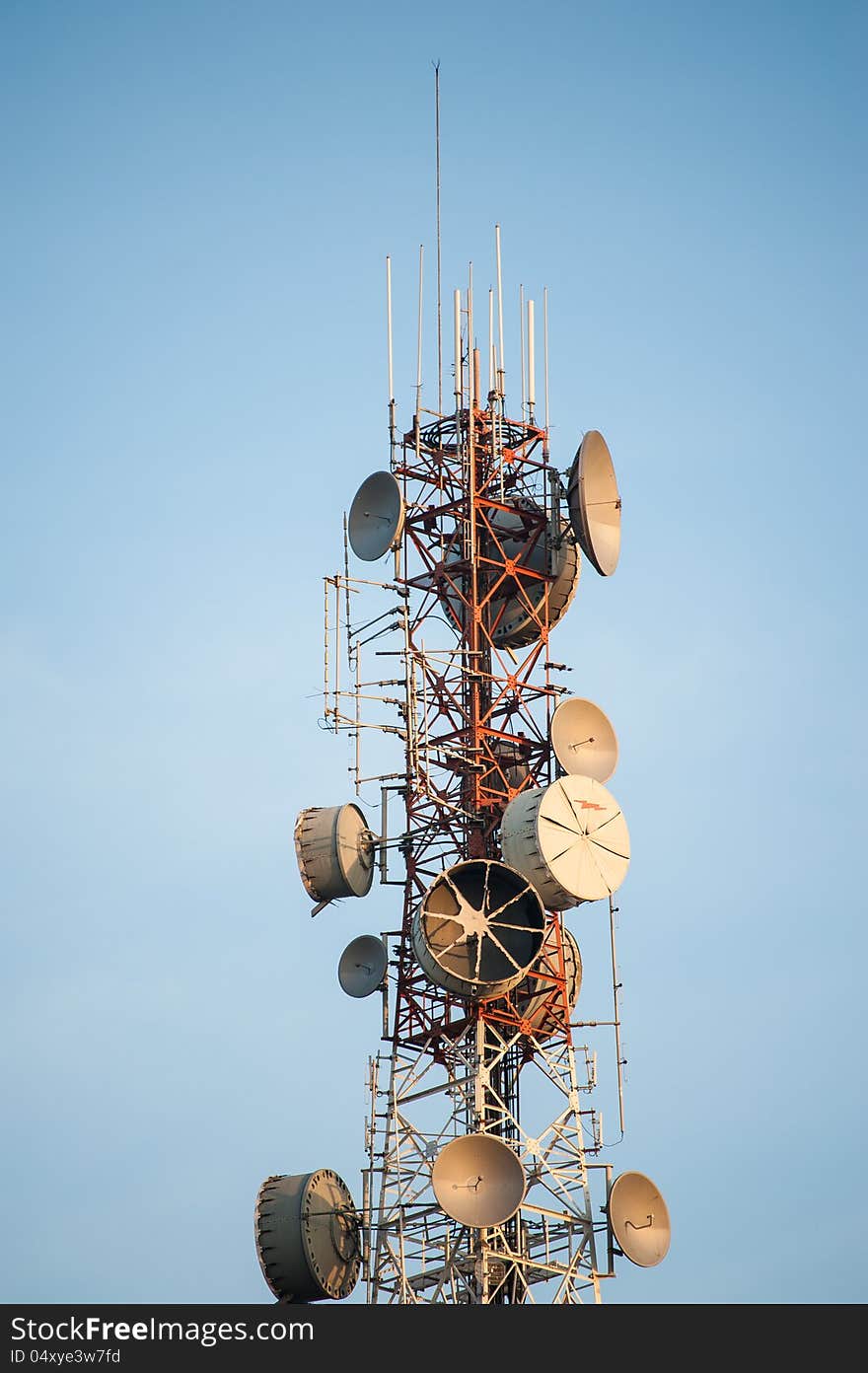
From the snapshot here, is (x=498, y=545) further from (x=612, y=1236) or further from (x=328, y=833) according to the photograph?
(x=612, y=1236)

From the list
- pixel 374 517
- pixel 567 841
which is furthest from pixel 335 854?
pixel 374 517

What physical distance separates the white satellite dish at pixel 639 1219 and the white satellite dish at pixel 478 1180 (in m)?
3.17

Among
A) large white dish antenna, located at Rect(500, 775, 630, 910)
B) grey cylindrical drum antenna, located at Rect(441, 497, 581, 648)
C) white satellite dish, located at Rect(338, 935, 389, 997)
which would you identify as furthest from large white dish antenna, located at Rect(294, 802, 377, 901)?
grey cylindrical drum antenna, located at Rect(441, 497, 581, 648)

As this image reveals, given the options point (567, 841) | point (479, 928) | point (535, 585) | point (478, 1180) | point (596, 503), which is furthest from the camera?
point (535, 585)

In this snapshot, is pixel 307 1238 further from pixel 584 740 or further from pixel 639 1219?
pixel 584 740

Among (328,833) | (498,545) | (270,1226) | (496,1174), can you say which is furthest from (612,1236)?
(498,545)

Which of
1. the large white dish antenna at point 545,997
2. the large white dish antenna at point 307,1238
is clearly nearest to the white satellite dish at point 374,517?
the large white dish antenna at point 545,997

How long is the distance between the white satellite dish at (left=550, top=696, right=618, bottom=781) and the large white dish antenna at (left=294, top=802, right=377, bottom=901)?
509 centimetres

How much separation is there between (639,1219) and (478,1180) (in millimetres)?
4526

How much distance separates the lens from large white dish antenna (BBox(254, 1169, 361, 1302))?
5972cm

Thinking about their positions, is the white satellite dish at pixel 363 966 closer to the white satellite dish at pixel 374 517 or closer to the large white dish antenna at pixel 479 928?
the large white dish antenna at pixel 479 928

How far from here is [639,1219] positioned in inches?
2329

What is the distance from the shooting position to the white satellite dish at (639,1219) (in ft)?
193

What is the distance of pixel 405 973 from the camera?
205 feet
